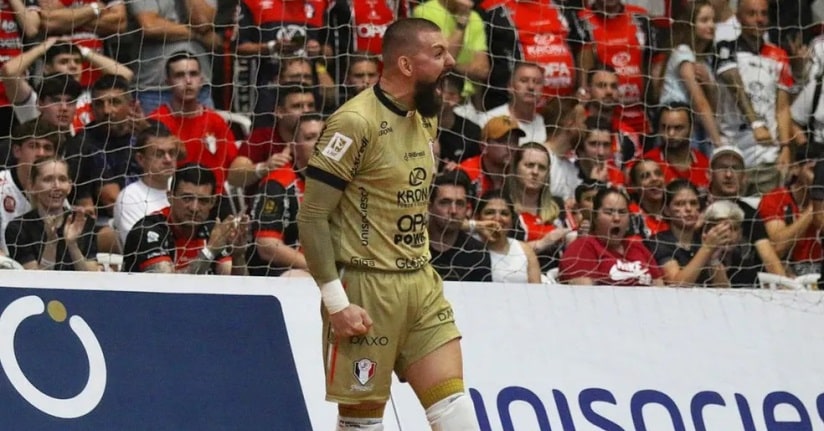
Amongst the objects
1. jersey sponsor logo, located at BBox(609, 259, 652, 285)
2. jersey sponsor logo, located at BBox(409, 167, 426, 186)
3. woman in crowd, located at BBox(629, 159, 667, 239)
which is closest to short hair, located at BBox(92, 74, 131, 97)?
jersey sponsor logo, located at BBox(609, 259, 652, 285)

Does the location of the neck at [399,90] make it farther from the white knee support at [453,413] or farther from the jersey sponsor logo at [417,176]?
the white knee support at [453,413]

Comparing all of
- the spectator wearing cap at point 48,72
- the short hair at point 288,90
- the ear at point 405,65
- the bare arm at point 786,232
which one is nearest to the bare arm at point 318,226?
the ear at point 405,65

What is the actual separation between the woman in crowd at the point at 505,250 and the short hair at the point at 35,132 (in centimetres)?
235

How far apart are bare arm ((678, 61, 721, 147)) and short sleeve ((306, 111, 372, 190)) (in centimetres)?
436

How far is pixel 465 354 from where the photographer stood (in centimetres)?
721

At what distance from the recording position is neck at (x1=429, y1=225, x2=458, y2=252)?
7965 millimetres

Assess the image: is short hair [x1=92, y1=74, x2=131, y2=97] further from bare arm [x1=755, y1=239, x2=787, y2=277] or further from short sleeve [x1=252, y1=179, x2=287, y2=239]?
bare arm [x1=755, y1=239, x2=787, y2=277]

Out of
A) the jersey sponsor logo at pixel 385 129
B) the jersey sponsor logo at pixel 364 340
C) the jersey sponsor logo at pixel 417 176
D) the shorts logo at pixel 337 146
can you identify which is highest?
the jersey sponsor logo at pixel 385 129

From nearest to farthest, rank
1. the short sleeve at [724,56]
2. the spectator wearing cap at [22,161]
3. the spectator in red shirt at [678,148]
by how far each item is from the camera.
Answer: the spectator wearing cap at [22,161], the spectator in red shirt at [678,148], the short sleeve at [724,56]

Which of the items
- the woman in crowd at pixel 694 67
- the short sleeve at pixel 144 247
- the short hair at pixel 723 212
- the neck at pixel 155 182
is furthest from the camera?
the woman in crowd at pixel 694 67

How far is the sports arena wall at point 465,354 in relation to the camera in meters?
6.72

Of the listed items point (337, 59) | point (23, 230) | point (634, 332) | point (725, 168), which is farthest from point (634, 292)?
point (23, 230)

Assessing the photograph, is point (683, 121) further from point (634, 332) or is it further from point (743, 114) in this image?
point (634, 332)

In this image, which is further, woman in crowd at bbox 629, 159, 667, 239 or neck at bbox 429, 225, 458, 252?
woman in crowd at bbox 629, 159, 667, 239
